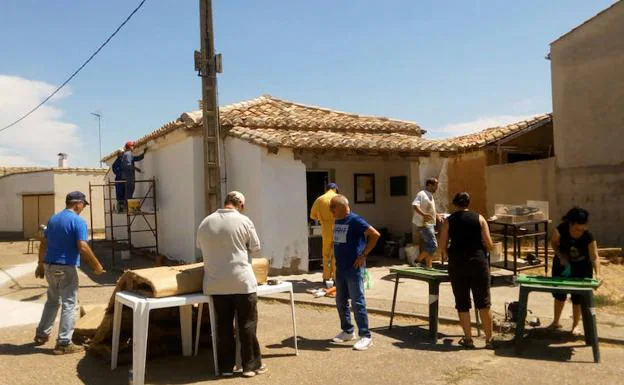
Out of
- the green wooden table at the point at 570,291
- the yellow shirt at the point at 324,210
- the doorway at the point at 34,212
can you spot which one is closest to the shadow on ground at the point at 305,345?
the green wooden table at the point at 570,291

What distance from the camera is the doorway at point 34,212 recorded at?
946 inches

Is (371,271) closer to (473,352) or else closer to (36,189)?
(473,352)

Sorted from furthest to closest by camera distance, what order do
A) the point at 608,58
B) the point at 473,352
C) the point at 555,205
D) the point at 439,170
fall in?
the point at 555,205 → the point at 608,58 → the point at 439,170 → the point at 473,352

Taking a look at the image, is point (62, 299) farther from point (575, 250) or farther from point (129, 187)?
point (129, 187)

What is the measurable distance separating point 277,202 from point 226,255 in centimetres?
560

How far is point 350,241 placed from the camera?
566 cm

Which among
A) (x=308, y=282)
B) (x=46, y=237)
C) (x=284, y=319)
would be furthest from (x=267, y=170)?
(x=46, y=237)

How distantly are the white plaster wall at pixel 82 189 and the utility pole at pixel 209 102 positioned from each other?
1630 cm

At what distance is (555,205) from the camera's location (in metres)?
14.7

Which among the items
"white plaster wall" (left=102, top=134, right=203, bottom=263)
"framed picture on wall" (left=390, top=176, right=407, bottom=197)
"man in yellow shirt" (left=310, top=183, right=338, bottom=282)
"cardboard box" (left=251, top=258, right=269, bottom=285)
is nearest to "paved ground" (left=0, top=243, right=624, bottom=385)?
"cardboard box" (left=251, top=258, right=269, bottom=285)

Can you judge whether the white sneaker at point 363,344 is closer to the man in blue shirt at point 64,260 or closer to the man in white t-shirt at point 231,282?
the man in white t-shirt at point 231,282

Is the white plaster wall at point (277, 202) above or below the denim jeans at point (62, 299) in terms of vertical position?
above

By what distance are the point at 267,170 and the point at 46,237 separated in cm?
494

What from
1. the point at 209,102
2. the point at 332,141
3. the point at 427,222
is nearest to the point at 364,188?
the point at 332,141
